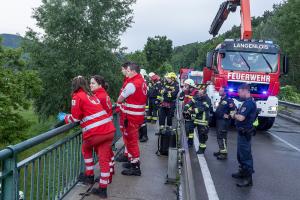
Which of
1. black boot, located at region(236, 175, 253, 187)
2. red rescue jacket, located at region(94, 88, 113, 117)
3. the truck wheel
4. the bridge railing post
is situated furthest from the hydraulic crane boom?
the bridge railing post

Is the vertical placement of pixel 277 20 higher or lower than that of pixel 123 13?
higher

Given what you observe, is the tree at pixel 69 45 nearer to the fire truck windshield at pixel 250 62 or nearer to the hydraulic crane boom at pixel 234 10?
the hydraulic crane boom at pixel 234 10

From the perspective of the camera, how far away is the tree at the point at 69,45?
24.8 meters

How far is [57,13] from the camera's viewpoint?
24672 mm

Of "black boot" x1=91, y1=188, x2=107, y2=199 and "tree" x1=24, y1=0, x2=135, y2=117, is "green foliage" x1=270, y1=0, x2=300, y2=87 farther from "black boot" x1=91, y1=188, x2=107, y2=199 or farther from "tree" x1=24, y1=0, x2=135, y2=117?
"black boot" x1=91, y1=188, x2=107, y2=199

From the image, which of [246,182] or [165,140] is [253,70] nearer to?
[165,140]

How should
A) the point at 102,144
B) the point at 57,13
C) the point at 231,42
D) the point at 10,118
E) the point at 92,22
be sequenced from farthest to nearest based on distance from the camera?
1. the point at 92,22
2. the point at 57,13
3. the point at 10,118
4. the point at 231,42
5. the point at 102,144

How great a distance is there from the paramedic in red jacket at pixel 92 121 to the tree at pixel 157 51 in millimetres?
42614

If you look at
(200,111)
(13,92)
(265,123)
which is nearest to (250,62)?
(265,123)

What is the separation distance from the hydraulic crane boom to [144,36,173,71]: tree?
962 inches


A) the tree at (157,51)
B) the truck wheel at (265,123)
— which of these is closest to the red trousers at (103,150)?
the truck wheel at (265,123)

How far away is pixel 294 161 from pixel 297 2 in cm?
4852

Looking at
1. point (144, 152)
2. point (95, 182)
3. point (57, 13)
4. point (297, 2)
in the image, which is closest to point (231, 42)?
point (144, 152)

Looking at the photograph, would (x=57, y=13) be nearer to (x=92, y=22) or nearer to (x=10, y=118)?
(x=92, y=22)
